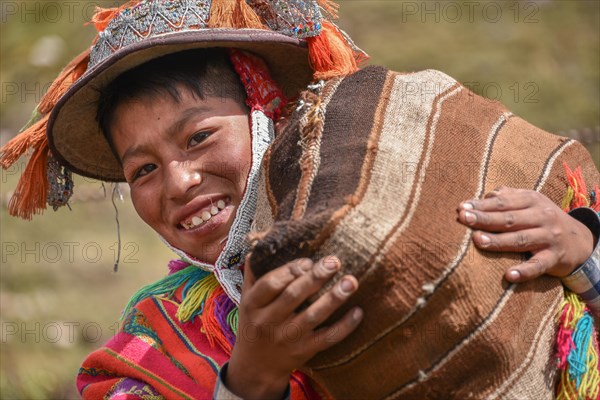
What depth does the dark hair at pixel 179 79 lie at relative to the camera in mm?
2193

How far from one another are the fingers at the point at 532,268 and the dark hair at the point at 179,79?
0.93 meters

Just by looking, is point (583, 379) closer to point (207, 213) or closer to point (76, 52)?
point (207, 213)

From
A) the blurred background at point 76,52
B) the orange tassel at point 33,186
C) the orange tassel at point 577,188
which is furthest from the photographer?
the blurred background at point 76,52

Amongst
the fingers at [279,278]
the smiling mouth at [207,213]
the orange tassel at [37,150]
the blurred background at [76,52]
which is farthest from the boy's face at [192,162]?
the blurred background at [76,52]

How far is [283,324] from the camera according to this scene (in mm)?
1615

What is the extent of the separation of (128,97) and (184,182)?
0.33 m

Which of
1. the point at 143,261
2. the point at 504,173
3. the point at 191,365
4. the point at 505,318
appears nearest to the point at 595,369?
the point at 505,318

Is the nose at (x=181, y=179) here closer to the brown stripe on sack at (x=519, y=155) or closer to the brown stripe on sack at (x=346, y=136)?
the brown stripe on sack at (x=346, y=136)

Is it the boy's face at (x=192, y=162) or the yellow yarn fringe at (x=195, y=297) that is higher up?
the boy's face at (x=192, y=162)

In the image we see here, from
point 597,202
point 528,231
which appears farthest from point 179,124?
point 597,202

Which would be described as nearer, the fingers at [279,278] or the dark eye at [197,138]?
the fingers at [279,278]

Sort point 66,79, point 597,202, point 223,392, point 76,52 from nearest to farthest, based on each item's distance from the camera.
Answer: point 223,392, point 597,202, point 66,79, point 76,52

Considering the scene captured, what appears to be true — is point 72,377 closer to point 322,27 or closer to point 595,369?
point 322,27

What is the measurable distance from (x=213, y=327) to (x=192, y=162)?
44cm
